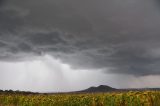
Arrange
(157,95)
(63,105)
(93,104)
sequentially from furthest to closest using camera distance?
(63,105)
(93,104)
(157,95)

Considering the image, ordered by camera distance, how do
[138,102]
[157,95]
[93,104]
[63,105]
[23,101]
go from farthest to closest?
[23,101], [63,105], [93,104], [157,95], [138,102]

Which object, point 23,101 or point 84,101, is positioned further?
point 23,101

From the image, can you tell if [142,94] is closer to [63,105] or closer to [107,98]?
[107,98]

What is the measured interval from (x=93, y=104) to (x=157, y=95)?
37.4ft

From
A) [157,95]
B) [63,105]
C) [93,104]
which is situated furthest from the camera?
[63,105]

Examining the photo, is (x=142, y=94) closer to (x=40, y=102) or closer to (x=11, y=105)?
(x=40, y=102)

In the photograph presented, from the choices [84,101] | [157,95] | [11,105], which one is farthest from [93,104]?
[11,105]

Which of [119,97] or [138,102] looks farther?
[119,97]

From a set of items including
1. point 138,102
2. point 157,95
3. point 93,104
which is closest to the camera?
point 138,102

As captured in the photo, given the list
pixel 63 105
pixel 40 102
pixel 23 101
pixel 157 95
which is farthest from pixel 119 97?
pixel 23 101

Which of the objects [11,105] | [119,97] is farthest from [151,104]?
[11,105]

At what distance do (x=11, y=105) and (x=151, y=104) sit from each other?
40.6m

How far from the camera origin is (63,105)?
60.8 metres

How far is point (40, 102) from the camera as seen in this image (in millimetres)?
63781
